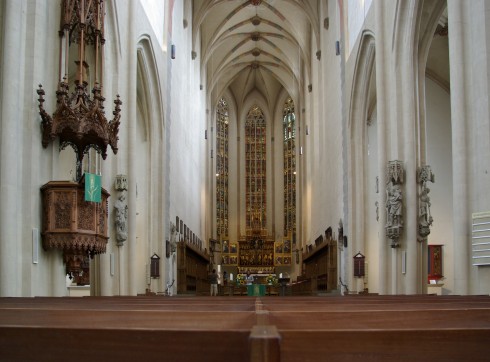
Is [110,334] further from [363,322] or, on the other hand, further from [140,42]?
[140,42]

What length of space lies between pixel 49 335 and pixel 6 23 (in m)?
8.13

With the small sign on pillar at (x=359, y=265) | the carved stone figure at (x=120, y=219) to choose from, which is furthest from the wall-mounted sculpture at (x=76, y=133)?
the small sign on pillar at (x=359, y=265)

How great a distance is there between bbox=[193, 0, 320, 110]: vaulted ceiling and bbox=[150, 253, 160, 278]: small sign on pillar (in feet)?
49.0

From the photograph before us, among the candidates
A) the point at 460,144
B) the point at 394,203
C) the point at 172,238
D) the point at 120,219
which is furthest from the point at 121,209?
the point at 172,238

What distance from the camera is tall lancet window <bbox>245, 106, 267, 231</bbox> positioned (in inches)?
1836

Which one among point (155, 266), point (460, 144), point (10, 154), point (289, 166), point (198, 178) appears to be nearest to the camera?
point (10, 154)

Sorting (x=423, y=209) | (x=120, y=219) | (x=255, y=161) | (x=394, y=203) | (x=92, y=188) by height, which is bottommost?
(x=120, y=219)

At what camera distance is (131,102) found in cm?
1506

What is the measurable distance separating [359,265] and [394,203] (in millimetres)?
6804

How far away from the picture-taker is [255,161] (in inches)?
1855

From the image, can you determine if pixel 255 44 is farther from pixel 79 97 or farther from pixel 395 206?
pixel 79 97

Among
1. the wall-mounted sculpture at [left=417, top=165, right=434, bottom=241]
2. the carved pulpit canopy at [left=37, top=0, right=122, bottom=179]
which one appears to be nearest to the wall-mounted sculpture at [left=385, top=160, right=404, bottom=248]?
the wall-mounted sculpture at [left=417, top=165, right=434, bottom=241]

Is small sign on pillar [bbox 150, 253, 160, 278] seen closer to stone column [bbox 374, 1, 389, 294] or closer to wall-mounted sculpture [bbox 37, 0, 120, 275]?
stone column [bbox 374, 1, 389, 294]

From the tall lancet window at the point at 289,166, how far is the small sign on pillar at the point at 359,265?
24.7m
